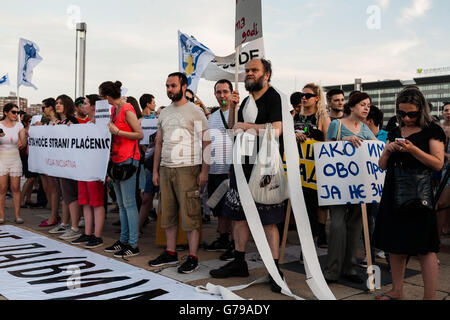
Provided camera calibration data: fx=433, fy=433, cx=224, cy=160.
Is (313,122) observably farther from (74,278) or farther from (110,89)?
(74,278)

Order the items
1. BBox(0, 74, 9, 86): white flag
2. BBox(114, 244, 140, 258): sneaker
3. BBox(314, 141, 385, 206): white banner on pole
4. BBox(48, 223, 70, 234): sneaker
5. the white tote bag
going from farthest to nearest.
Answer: BBox(0, 74, 9, 86): white flag, BBox(48, 223, 70, 234): sneaker, BBox(114, 244, 140, 258): sneaker, BBox(314, 141, 385, 206): white banner on pole, the white tote bag

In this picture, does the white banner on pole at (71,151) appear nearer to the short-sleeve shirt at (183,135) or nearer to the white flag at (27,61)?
the short-sleeve shirt at (183,135)

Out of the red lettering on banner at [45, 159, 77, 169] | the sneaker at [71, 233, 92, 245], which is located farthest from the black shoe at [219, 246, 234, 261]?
the red lettering on banner at [45, 159, 77, 169]

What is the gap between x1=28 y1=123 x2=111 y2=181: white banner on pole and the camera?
5.48 m

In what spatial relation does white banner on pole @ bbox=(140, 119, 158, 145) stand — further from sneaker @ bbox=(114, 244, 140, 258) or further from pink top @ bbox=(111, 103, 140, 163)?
sneaker @ bbox=(114, 244, 140, 258)

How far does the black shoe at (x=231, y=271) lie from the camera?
13.7ft

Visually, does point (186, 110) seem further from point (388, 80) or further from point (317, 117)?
point (388, 80)

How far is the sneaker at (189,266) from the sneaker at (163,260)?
1.13 ft

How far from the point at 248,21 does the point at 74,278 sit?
116 inches

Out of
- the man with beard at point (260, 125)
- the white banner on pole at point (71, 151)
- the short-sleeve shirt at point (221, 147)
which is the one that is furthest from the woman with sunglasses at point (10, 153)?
the man with beard at point (260, 125)

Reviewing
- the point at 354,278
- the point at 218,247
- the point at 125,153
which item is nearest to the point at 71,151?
the point at 125,153

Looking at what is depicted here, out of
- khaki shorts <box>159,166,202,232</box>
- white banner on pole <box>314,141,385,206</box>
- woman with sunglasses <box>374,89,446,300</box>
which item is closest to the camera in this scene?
woman with sunglasses <box>374,89,446,300</box>

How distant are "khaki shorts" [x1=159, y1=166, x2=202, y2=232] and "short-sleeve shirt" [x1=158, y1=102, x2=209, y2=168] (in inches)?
3.7

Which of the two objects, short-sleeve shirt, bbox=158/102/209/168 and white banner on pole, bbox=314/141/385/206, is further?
short-sleeve shirt, bbox=158/102/209/168
